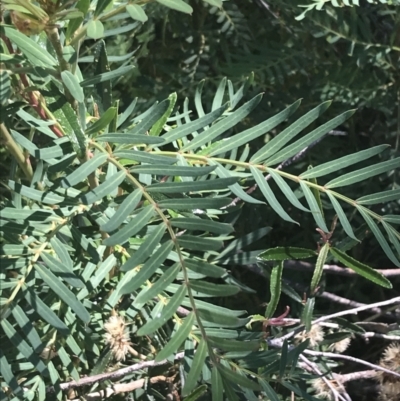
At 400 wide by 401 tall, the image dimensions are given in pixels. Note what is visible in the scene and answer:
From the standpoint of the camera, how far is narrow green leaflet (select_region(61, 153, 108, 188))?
41cm

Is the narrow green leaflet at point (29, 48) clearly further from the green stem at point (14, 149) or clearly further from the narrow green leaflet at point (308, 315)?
the narrow green leaflet at point (308, 315)

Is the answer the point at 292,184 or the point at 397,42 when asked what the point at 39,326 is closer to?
the point at 292,184

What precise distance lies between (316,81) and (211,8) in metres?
0.26

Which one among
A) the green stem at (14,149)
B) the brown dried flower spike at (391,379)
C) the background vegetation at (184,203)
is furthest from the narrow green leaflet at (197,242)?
the brown dried flower spike at (391,379)

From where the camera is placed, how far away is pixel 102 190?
0.43 metres

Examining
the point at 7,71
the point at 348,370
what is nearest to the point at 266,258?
the point at 7,71

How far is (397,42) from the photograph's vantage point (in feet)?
3.21

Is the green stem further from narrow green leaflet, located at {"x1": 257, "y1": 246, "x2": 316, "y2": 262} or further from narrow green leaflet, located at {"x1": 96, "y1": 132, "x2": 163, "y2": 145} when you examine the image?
narrow green leaflet, located at {"x1": 257, "y1": 246, "x2": 316, "y2": 262}

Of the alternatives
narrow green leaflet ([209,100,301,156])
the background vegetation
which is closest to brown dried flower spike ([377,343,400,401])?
the background vegetation

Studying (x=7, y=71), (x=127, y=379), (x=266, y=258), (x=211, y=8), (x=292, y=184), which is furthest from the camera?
(x=211, y=8)

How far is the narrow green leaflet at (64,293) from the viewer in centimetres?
42

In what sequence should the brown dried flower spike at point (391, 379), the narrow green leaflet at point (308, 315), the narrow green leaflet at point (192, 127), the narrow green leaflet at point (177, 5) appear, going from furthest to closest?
the brown dried flower spike at point (391, 379)
the narrow green leaflet at point (308, 315)
the narrow green leaflet at point (192, 127)
the narrow green leaflet at point (177, 5)

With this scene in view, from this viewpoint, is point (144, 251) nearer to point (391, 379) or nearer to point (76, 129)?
point (76, 129)

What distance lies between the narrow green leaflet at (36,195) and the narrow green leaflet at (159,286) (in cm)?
12
